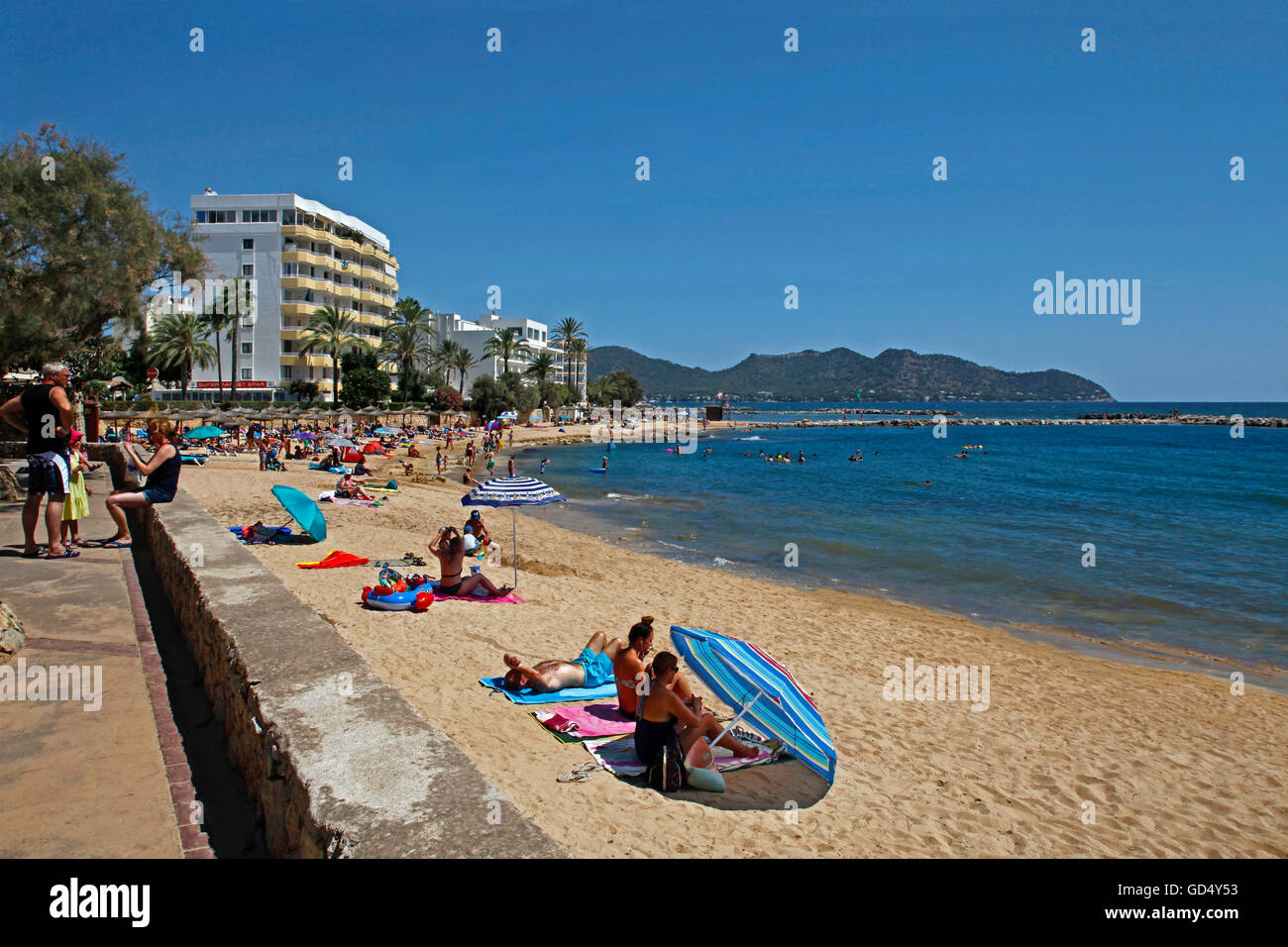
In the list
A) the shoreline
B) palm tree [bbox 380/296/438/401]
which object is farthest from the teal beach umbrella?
palm tree [bbox 380/296/438/401]

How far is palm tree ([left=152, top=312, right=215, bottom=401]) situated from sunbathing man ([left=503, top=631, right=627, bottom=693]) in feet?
190

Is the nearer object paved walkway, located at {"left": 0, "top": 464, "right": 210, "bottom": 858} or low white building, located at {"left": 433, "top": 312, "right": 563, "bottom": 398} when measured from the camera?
paved walkway, located at {"left": 0, "top": 464, "right": 210, "bottom": 858}

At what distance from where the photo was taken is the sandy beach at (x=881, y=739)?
205 inches

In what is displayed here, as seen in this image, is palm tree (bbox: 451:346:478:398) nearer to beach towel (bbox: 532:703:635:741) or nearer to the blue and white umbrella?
the blue and white umbrella

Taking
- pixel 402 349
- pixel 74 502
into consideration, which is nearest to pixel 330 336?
pixel 402 349

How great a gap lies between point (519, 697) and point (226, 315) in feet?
183

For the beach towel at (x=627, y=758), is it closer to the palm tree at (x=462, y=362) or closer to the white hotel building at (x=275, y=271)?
the white hotel building at (x=275, y=271)

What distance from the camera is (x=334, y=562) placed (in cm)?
1166

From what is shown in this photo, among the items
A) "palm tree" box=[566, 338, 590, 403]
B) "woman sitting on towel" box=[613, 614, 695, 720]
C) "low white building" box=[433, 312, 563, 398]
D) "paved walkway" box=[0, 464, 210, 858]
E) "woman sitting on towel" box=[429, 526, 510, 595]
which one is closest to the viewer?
"paved walkway" box=[0, 464, 210, 858]

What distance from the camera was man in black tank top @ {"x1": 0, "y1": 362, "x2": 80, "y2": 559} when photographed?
797 centimetres

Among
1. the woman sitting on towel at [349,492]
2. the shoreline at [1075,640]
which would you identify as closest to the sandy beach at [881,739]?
the shoreline at [1075,640]

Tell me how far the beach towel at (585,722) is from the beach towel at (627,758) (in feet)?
0.38

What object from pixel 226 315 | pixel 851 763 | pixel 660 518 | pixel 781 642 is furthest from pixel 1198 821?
pixel 226 315
